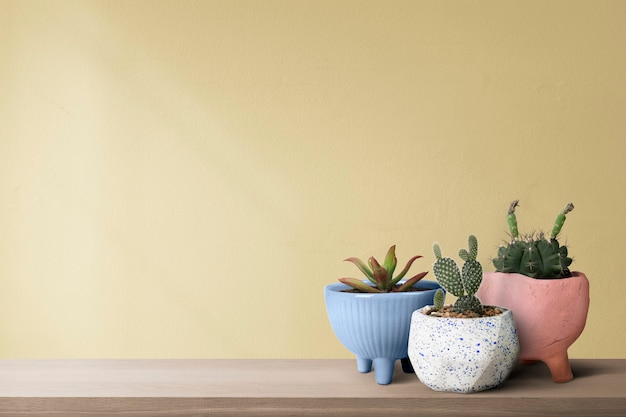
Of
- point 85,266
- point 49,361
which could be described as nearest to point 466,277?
point 49,361

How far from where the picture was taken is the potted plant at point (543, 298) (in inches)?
37.7

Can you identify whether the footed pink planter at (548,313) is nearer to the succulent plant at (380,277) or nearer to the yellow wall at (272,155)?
the succulent plant at (380,277)

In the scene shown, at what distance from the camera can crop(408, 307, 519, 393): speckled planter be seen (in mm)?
882

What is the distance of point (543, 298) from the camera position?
96cm

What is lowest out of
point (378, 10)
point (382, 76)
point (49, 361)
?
point (49, 361)

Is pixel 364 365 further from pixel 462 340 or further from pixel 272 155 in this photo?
pixel 272 155

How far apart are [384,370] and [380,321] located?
0.07 metres

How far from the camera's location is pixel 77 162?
6.92 feet

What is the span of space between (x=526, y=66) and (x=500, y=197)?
400 millimetres

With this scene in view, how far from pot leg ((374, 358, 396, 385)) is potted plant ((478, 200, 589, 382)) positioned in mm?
179

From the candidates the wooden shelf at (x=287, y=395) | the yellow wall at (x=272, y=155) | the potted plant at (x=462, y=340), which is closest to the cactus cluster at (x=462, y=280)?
the potted plant at (x=462, y=340)

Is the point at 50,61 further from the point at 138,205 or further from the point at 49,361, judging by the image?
the point at 49,361

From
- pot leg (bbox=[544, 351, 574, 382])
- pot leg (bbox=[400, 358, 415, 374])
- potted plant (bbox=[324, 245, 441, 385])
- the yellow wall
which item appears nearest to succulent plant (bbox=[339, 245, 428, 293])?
potted plant (bbox=[324, 245, 441, 385])

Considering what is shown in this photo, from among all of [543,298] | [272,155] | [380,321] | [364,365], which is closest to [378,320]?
[380,321]
